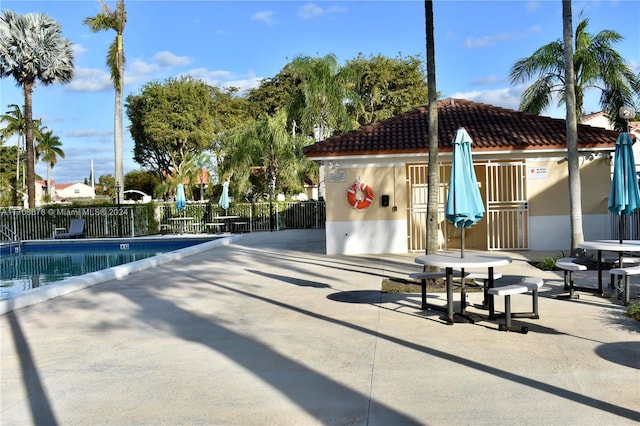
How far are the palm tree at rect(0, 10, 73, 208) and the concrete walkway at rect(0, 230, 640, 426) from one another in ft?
72.1

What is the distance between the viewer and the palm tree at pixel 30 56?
2834 cm

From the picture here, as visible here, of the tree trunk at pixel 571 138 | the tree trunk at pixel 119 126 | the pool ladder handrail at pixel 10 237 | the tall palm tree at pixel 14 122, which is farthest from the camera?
the tall palm tree at pixel 14 122

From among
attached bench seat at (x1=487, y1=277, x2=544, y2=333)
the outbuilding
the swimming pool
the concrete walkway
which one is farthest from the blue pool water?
attached bench seat at (x1=487, y1=277, x2=544, y2=333)

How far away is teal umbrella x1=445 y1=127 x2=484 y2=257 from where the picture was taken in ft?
24.2

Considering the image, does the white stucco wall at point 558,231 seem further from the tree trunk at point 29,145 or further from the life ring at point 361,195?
the tree trunk at point 29,145

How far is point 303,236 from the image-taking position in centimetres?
2234

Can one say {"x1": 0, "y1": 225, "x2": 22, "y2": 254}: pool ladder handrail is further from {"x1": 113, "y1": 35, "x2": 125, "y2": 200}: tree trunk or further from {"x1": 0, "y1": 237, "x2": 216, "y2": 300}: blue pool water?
{"x1": 113, "y1": 35, "x2": 125, "y2": 200}: tree trunk

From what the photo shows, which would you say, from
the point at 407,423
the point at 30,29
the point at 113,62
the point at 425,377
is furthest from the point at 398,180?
the point at 30,29

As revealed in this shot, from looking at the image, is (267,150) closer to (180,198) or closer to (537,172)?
(180,198)

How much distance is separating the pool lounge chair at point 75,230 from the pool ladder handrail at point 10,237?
1.60 m

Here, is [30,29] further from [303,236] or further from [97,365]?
[97,365]

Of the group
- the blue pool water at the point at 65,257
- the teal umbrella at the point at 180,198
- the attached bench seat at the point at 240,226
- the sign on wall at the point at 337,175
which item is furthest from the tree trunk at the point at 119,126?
the sign on wall at the point at 337,175

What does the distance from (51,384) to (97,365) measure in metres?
0.58

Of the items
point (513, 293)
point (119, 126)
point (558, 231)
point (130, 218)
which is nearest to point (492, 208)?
point (558, 231)
